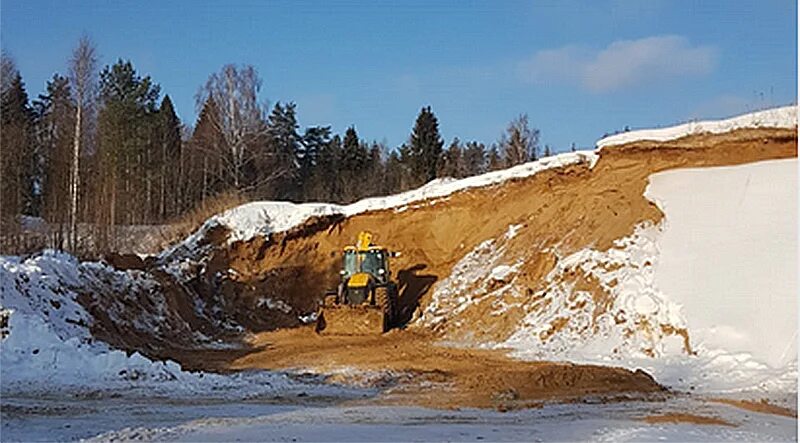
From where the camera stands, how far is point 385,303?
78.3ft

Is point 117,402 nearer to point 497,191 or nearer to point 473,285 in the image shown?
point 473,285

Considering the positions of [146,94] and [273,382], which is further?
[146,94]

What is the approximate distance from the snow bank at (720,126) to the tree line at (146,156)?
21.1 meters

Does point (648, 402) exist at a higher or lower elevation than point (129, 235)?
lower

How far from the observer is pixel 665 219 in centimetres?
2308

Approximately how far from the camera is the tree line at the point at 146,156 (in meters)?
41.2

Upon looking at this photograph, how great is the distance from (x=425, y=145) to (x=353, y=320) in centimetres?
4299

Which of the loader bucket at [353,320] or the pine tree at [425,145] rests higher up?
the pine tree at [425,145]

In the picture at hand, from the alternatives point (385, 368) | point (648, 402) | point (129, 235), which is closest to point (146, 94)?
point (129, 235)

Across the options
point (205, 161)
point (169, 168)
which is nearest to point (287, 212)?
point (205, 161)

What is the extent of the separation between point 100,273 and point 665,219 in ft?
49.7

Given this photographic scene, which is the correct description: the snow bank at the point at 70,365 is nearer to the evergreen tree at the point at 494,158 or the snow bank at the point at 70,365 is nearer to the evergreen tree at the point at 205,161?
the evergreen tree at the point at 205,161

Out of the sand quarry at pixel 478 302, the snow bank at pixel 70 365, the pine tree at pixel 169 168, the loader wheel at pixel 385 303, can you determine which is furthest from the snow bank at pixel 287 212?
the pine tree at pixel 169 168

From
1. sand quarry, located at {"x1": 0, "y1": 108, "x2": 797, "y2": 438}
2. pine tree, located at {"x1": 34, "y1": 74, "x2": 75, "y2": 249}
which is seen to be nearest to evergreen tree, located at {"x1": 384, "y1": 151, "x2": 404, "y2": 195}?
pine tree, located at {"x1": 34, "y1": 74, "x2": 75, "y2": 249}
